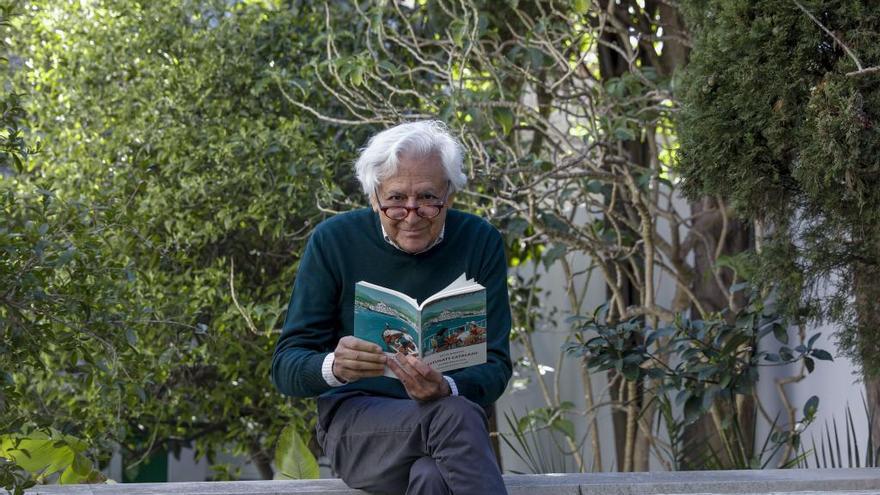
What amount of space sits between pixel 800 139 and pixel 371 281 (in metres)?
1.47

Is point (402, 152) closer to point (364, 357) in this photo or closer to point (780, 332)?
point (364, 357)

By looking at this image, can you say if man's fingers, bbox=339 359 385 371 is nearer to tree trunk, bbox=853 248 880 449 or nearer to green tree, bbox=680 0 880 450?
green tree, bbox=680 0 880 450

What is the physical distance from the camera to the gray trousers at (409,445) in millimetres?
3078

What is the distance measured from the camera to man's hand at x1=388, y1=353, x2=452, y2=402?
9.98ft

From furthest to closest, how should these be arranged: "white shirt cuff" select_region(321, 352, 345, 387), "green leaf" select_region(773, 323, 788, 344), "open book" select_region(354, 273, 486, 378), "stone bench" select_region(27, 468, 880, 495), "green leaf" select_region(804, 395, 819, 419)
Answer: "green leaf" select_region(804, 395, 819, 419) < "green leaf" select_region(773, 323, 788, 344) < "stone bench" select_region(27, 468, 880, 495) < "white shirt cuff" select_region(321, 352, 345, 387) < "open book" select_region(354, 273, 486, 378)

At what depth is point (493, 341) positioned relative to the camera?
139 inches

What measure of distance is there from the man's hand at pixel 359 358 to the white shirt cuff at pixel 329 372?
108mm

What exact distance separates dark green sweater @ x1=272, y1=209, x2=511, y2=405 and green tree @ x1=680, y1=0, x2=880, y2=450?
36.4 inches

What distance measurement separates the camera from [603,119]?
528 centimetres

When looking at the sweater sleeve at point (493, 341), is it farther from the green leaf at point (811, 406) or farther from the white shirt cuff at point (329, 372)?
the green leaf at point (811, 406)

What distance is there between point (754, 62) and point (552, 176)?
5.19 feet

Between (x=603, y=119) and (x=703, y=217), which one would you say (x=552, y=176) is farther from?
(x=703, y=217)

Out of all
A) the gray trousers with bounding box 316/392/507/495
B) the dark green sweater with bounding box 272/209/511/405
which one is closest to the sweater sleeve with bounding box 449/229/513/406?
the dark green sweater with bounding box 272/209/511/405

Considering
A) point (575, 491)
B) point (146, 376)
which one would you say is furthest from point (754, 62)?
point (146, 376)
